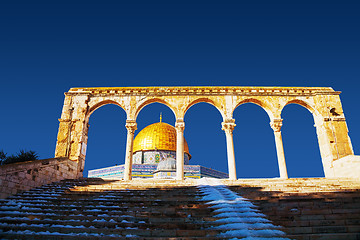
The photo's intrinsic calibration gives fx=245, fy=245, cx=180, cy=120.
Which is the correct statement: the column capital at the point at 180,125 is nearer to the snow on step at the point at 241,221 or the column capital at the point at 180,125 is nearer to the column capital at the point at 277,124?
the column capital at the point at 277,124

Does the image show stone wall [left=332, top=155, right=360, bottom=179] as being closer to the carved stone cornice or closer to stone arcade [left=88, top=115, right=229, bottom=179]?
the carved stone cornice

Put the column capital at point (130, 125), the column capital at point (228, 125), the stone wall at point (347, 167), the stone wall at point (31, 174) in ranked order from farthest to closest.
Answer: the column capital at point (130, 125)
the column capital at point (228, 125)
the stone wall at point (347, 167)
the stone wall at point (31, 174)

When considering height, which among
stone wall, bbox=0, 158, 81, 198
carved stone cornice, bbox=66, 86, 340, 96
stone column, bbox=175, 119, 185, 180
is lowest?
stone wall, bbox=0, 158, 81, 198

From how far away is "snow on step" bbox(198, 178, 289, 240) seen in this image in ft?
15.1

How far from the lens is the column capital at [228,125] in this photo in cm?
1321

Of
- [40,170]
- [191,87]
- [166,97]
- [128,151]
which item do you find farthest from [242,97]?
[40,170]

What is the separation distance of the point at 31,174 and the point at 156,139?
70.5ft

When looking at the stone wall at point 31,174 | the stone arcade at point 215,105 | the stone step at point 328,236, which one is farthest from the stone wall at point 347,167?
the stone wall at point 31,174

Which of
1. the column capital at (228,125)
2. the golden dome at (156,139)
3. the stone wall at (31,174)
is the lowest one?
the stone wall at (31,174)

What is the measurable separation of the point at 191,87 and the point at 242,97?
2.98 m

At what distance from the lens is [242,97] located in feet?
46.0

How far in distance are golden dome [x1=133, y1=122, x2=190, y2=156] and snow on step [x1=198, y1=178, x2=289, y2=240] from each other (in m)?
23.2

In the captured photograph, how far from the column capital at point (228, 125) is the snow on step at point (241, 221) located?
21.1 feet

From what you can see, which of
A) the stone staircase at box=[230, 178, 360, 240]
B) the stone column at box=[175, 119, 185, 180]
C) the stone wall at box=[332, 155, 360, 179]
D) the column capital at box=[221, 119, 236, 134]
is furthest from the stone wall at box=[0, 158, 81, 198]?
the stone wall at box=[332, 155, 360, 179]
